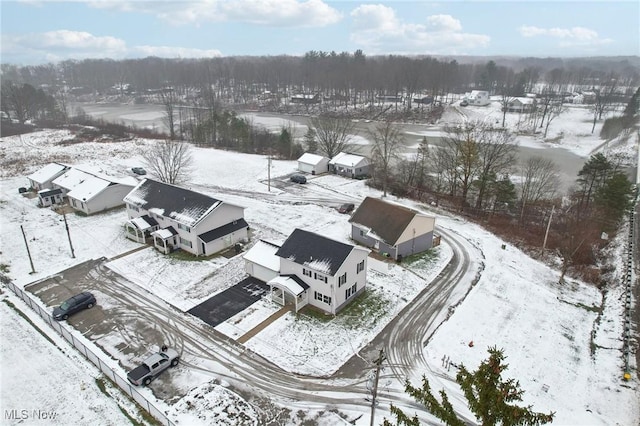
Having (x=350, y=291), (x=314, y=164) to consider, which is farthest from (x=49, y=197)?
(x=350, y=291)

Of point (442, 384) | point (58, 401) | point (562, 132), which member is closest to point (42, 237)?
point (58, 401)

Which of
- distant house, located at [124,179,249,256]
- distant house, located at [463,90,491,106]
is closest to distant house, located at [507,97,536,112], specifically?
distant house, located at [463,90,491,106]

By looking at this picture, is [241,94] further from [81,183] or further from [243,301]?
[243,301]

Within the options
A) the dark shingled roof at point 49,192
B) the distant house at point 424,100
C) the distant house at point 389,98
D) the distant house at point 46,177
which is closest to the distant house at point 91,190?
the dark shingled roof at point 49,192

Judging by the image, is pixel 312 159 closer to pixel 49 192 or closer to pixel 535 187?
pixel 535 187

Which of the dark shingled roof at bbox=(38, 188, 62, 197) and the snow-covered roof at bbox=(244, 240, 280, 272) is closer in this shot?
the snow-covered roof at bbox=(244, 240, 280, 272)

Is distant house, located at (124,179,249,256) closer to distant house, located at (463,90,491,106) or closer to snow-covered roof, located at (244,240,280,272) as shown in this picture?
snow-covered roof, located at (244,240,280,272)
